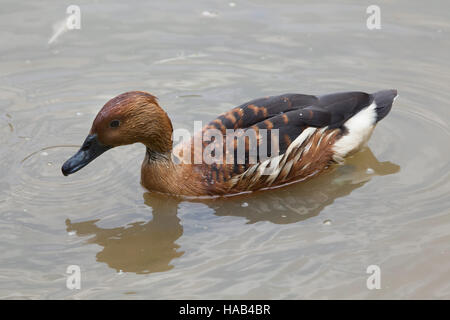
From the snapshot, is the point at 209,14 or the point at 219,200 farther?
the point at 209,14

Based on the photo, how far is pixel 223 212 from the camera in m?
7.05

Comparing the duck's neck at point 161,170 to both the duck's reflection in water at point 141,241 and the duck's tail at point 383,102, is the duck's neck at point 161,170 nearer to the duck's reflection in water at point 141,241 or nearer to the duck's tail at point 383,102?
the duck's reflection in water at point 141,241

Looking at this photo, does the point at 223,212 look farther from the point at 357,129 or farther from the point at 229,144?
the point at 357,129

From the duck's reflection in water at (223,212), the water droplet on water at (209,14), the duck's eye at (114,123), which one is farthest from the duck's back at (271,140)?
the water droplet on water at (209,14)

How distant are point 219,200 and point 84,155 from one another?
59.9 inches

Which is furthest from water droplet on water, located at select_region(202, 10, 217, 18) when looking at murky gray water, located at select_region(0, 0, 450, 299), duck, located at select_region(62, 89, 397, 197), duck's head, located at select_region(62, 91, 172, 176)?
duck's head, located at select_region(62, 91, 172, 176)

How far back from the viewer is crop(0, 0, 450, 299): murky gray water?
20.1 feet

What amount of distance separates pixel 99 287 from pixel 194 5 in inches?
232

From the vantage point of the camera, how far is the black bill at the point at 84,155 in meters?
6.77

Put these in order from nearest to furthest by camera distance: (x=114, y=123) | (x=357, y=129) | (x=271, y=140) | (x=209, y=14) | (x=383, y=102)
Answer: (x=114, y=123) → (x=271, y=140) → (x=357, y=129) → (x=383, y=102) → (x=209, y=14)

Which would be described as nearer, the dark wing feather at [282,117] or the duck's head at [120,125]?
the duck's head at [120,125]

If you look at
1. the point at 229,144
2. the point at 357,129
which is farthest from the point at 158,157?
the point at 357,129

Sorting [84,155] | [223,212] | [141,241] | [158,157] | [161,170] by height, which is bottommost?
[141,241]

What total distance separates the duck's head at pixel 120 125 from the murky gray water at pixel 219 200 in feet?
1.87
